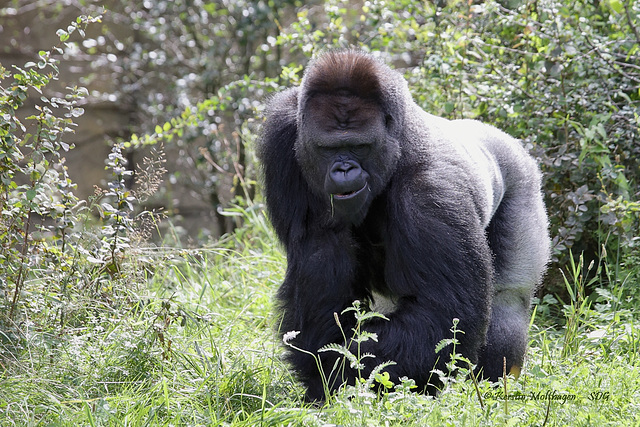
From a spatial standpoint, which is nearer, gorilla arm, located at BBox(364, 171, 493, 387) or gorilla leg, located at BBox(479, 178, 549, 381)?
gorilla arm, located at BBox(364, 171, 493, 387)

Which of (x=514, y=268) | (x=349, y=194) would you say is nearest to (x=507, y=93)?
(x=514, y=268)

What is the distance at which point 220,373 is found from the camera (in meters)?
3.08

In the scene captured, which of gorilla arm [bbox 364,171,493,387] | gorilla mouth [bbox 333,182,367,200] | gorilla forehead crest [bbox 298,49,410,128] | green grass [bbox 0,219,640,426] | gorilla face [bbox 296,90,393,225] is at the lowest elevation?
green grass [bbox 0,219,640,426]

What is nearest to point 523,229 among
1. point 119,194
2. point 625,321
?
point 625,321

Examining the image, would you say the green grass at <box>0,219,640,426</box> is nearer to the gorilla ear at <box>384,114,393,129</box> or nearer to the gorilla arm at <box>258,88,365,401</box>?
the gorilla arm at <box>258,88,365,401</box>

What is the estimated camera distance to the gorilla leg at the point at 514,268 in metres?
3.45

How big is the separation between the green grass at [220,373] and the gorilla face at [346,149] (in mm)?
763

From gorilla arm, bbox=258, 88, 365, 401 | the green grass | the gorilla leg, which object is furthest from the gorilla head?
the gorilla leg

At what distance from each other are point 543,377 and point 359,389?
30.8 inches

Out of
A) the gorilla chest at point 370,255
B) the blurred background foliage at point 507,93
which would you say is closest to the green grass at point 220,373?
the blurred background foliage at point 507,93

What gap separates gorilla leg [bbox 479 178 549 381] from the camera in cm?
345

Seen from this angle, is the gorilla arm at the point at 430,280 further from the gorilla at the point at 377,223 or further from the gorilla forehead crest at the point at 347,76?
the gorilla forehead crest at the point at 347,76

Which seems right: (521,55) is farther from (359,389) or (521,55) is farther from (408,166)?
(359,389)

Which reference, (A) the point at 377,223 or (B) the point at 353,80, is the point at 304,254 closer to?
(A) the point at 377,223
